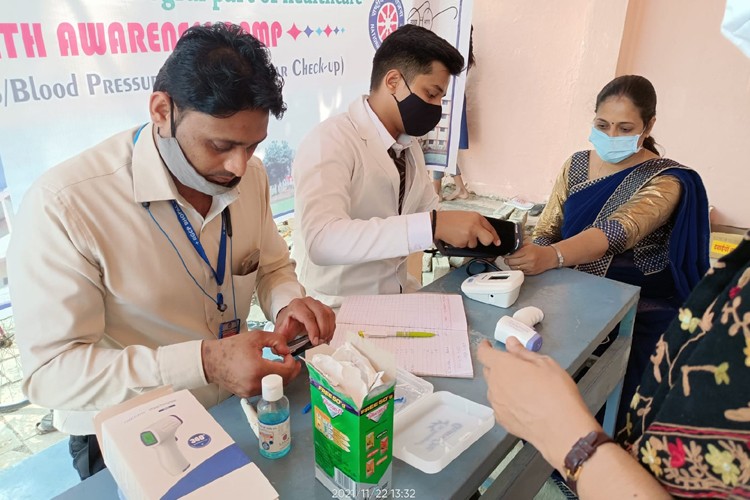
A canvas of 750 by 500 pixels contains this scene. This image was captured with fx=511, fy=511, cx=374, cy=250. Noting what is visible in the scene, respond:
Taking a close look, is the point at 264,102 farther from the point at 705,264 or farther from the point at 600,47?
the point at 600,47

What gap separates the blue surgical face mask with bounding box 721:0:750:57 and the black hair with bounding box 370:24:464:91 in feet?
3.67

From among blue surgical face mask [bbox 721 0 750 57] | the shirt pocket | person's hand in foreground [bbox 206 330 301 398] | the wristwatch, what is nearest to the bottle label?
person's hand in foreground [bbox 206 330 301 398]

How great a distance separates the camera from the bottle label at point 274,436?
0.81 meters

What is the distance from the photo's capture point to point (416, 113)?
172 centimetres

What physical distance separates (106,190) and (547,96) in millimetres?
4007

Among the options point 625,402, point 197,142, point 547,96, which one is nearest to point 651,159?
point 625,402

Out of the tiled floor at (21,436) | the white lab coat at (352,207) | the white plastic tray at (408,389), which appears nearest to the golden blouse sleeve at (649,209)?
the white lab coat at (352,207)

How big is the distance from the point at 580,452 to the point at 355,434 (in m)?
0.30

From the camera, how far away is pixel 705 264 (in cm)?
188

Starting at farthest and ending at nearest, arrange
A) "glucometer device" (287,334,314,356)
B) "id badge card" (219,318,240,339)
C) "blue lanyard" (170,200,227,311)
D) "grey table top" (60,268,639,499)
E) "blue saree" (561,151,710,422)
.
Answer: "blue saree" (561,151,710,422) → "id badge card" (219,318,240,339) → "blue lanyard" (170,200,227,311) → "glucometer device" (287,334,314,356) → "grey table top" (60,268,639,499)

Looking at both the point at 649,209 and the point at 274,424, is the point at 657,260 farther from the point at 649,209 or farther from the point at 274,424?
the point at 274,424

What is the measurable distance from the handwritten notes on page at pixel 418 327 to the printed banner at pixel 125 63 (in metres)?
1.16

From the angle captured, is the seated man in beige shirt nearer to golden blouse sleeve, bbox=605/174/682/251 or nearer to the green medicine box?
the green medicine box

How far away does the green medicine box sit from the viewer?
669 millimetres
